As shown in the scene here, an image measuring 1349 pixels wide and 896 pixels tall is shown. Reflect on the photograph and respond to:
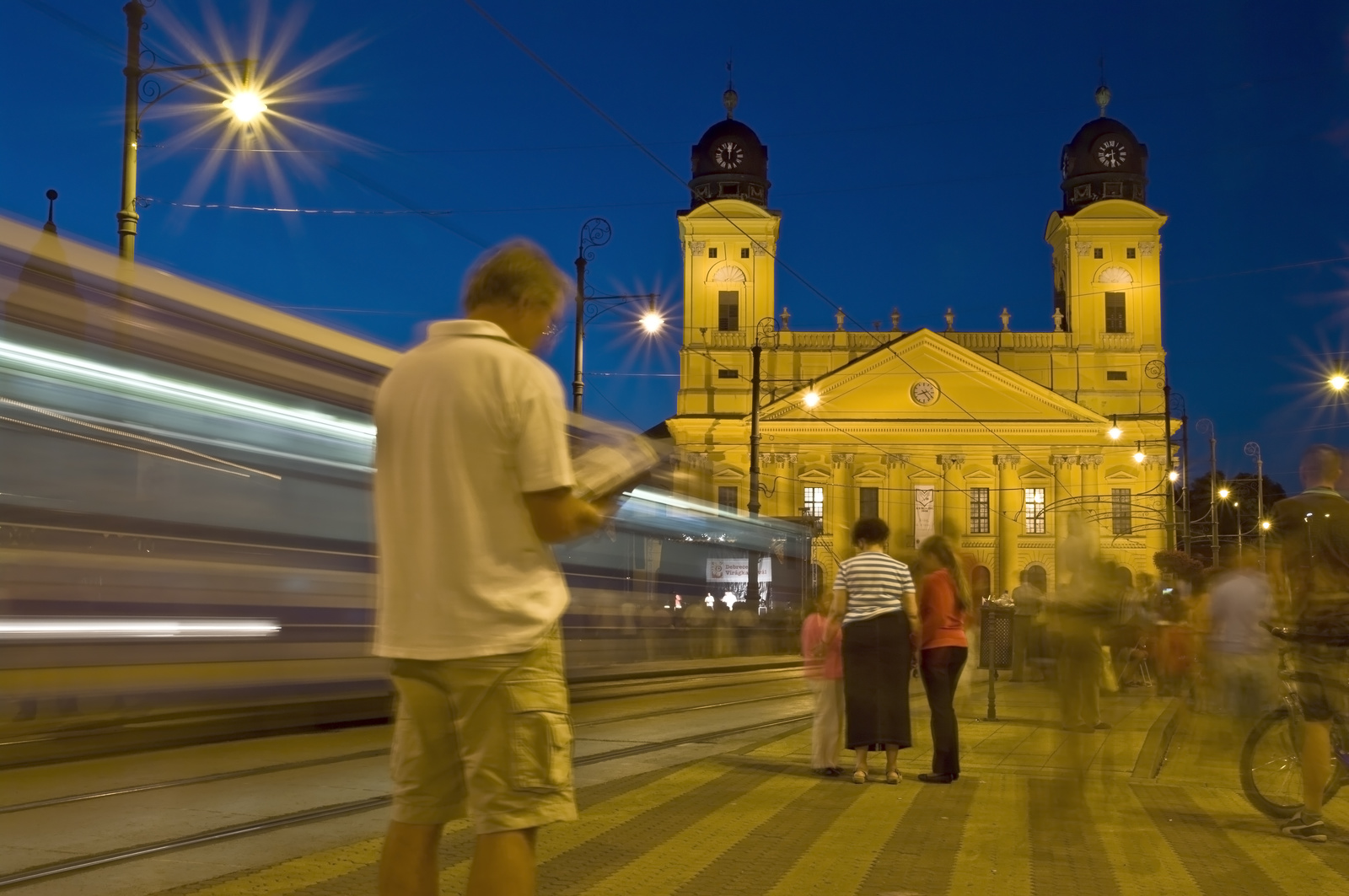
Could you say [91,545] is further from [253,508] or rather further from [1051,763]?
[1051,763]

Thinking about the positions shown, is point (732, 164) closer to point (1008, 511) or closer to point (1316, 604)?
point (1008, 511)

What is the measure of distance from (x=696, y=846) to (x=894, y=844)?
0.98 metres

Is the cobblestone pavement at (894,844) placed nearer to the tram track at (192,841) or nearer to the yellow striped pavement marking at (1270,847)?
the yellow striped pavement marking at (1270,847)

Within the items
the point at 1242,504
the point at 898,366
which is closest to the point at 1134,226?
the point at 898,366

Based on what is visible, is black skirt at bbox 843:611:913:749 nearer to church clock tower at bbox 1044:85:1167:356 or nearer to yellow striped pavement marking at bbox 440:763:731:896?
yellow striped pavement marking at bbox 440:763:731:896

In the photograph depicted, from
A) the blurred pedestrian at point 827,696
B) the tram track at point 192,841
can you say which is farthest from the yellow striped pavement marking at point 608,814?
the tram track at point 192,841

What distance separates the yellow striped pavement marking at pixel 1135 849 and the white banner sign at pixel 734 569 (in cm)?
1491

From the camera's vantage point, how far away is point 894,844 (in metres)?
7.13

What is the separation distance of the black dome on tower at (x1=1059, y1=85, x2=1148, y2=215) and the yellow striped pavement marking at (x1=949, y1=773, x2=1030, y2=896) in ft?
223

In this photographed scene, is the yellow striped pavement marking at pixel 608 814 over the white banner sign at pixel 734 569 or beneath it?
beneath

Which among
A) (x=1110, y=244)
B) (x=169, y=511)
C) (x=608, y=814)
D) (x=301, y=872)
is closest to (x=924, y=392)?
(x=1110, y=244)

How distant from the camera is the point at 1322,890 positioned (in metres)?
6.17

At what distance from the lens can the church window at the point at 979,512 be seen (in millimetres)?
71625

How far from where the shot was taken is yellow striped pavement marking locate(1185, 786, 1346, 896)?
20.9 feet
